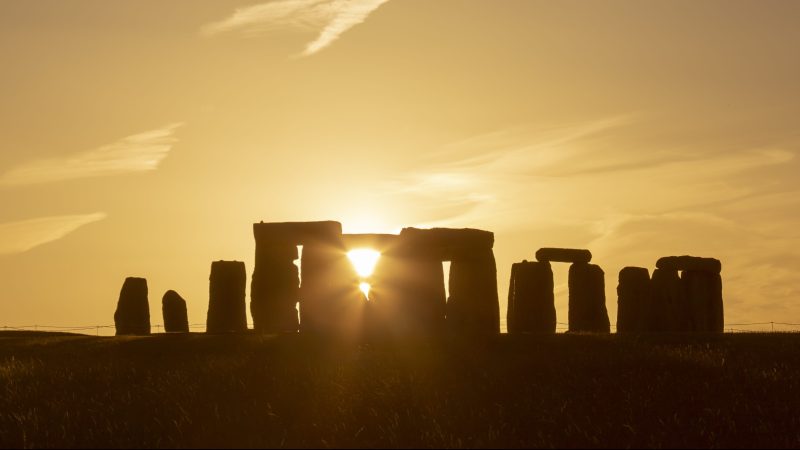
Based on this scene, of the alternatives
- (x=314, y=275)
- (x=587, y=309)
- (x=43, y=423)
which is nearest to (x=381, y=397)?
(x=43, y=423)

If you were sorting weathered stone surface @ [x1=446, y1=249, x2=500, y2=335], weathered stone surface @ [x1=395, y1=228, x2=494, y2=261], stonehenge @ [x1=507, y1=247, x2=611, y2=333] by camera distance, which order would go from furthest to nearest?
1. stonehenge @ [x1=507, y1=247, x2=611, y2=333]
2. weathered stone surface @ [x1=446, y1=249, x2=500, y2=335]
3. weathered stone surface @ [x1=395, y1=228, x2=494, y2=261]

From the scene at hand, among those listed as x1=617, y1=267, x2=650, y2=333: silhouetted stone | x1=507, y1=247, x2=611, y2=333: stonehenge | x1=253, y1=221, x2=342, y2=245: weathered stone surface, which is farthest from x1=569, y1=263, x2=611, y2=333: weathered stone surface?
Result: x1=253, y1=221, x2=342, y2=245: weathered stone surface

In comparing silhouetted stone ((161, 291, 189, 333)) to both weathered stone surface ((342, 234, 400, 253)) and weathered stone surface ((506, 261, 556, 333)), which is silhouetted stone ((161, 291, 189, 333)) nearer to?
weathered stone surface ((342, 234, 400, 253))

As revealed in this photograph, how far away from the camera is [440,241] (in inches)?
1431

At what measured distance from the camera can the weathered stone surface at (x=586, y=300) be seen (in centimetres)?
4047

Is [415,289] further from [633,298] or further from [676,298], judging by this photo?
[676,298]

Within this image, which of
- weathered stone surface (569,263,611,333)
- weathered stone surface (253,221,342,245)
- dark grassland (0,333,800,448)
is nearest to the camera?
dark grassland (0,333,800,448)

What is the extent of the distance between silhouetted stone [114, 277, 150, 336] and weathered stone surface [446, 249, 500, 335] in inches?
497

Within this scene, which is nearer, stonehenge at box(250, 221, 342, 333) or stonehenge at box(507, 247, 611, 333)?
stonehenge at box(250, 221, 342, 333)

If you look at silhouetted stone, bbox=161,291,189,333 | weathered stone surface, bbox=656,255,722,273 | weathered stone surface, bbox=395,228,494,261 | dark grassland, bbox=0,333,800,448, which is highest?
weathered stone surface, bbox=395,228,494,261

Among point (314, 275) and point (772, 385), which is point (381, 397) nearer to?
point (772, 385)

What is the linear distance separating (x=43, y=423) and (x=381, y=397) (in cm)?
562

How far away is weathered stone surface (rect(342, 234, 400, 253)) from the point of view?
35969 mm

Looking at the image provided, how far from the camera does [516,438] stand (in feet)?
56.2
